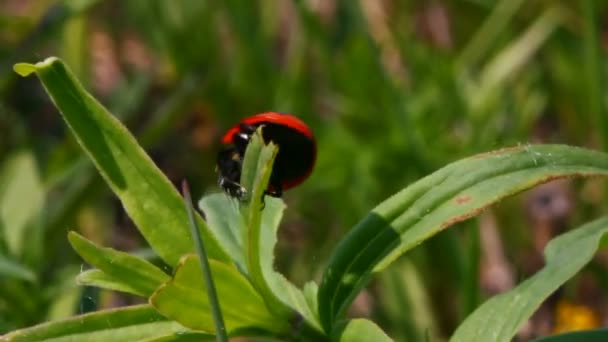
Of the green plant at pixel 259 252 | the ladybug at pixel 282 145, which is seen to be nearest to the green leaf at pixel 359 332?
the green plant at pixel 259 252

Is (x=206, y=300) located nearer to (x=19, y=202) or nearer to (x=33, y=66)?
(x=33, y=66)

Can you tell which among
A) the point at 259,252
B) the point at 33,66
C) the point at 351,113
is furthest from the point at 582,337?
the point at 351,113

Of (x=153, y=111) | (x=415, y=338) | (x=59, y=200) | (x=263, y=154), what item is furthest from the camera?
(x=153, y=111)

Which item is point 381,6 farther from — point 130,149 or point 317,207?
point 130,149

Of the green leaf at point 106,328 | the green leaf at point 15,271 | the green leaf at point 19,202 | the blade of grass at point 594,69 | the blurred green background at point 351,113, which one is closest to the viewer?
the green leaf at point 106,328

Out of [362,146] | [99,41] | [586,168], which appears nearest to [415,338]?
[362,146]

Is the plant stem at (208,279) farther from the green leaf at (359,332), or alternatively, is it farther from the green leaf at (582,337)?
the green leaf at (582,337)
